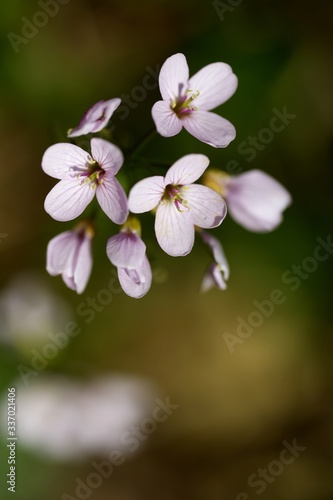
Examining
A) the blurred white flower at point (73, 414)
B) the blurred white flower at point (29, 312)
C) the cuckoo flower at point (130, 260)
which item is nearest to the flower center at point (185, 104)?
the cuckoo flower at point (130, 260)

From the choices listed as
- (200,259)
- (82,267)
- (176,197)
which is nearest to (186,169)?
(176,197)

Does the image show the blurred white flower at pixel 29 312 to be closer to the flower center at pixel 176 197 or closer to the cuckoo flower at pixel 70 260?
the cuckoo flower at pixel 70 260

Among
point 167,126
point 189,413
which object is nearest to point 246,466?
point 189,413

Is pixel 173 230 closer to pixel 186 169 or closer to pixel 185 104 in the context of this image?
pixel 186 169

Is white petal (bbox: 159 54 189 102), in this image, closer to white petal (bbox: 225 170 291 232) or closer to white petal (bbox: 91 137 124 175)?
white petal (bbox: 91 137 124 175)

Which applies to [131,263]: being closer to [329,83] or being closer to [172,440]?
[329,83]

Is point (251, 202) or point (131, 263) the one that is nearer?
point (131, 263)
